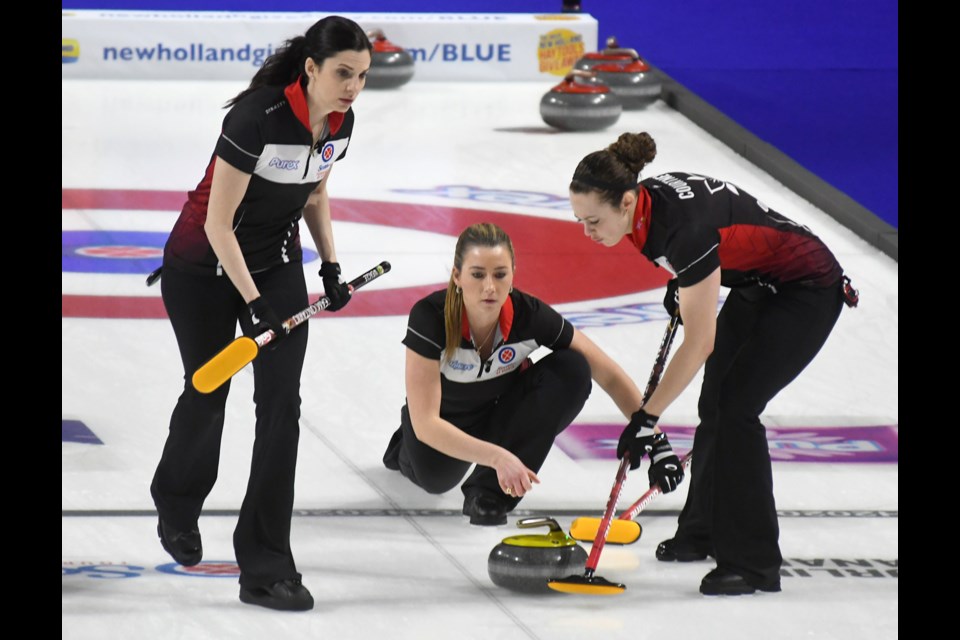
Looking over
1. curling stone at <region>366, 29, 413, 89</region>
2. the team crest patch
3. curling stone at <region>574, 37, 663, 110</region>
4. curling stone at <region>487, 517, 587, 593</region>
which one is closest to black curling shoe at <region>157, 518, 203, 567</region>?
curling stone at <region>487, 517, 587, 593</region>

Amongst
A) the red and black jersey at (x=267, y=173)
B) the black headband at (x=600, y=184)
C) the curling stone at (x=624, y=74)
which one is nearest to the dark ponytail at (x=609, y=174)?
the black headband at (x=600, y=184)

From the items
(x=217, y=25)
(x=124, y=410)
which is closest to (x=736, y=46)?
(x=217, y=25)

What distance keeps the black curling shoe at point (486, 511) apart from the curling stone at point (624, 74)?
306 inches

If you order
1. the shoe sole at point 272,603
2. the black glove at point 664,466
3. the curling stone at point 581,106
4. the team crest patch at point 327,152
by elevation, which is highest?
the team crest patch at point 327,152

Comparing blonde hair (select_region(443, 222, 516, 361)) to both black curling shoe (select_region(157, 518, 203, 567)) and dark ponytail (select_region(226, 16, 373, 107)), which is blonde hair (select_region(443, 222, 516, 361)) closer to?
dark ponytail (select_region(226, 16, 373, 107))

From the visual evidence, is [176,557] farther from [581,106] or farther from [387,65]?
[387,65]

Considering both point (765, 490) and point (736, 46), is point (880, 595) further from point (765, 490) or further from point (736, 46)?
point (736, 46)

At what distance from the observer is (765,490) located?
11.9ft

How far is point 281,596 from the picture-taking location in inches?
138

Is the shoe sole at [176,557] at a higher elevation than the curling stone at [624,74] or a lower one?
higher

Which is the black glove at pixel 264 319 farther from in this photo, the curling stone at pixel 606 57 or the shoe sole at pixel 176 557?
the curling stone at pixel 606 57

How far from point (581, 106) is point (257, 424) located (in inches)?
294

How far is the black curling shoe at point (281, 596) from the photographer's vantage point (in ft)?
11.5

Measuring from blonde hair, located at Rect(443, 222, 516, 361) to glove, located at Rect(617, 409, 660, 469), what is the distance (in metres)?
0.52
